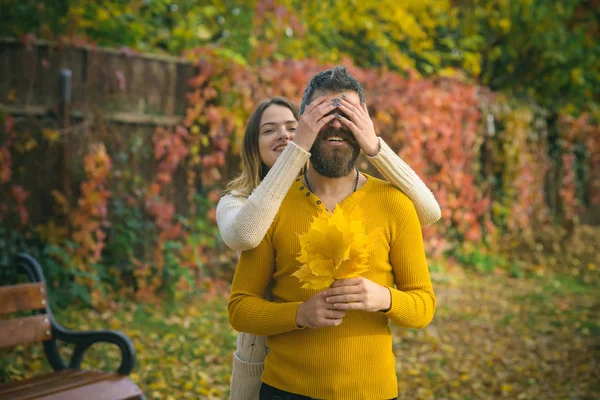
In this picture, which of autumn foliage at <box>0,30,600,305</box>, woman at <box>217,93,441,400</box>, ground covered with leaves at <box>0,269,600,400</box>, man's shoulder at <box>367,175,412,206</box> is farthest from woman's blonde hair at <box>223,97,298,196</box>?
autumn foliage at <box>0,30,600,305</box>

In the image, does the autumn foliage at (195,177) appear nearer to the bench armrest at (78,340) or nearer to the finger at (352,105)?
the bench armrest at (78,340)

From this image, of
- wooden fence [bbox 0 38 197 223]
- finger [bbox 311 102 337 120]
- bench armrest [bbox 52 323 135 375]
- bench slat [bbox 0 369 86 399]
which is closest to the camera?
finger [bbox 311 102 337 120]

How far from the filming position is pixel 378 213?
2047mm

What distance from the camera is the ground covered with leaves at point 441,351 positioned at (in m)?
4.53

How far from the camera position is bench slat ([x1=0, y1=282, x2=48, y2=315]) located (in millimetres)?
3254

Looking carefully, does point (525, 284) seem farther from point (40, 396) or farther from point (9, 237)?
point (40, 396)

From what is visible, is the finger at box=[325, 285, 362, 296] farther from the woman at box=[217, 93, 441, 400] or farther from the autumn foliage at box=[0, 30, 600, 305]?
the autumn foliage at box=[0, 30, 600, 305]

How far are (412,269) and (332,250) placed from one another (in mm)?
380

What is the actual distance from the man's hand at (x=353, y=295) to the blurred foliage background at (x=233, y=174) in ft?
9.01

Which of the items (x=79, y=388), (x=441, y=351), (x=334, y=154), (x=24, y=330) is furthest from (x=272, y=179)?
(x=441, y=351)

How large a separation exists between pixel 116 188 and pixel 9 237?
101cm

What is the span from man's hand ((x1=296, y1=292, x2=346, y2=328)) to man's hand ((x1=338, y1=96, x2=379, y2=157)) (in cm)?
49

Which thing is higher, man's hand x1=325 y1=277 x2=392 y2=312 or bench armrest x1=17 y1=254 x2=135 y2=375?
man's hand x1=325 y1=277 x2=392 y2=312

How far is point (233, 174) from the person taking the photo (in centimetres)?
368
